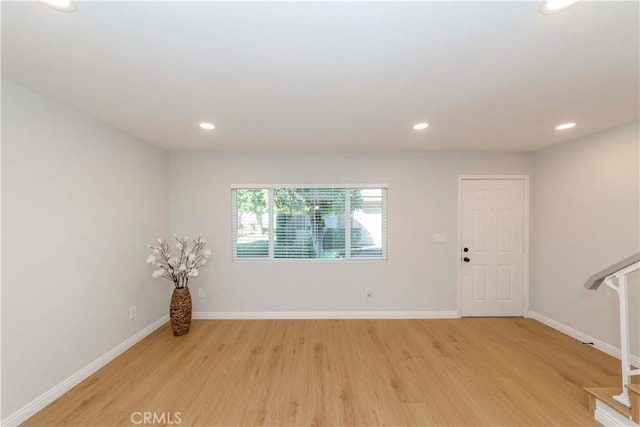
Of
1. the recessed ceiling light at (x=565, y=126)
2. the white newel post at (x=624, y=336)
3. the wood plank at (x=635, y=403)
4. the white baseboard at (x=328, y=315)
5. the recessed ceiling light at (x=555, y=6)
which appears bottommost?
the white baseboard at (x=328, y=315)

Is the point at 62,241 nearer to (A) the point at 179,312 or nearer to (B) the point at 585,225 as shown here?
(A) the point at 179,312

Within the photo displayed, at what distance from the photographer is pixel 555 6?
1088mm

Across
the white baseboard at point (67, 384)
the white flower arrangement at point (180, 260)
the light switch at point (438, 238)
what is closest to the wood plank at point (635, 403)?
the light switch at point (438, 238)

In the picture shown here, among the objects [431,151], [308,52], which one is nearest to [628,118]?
[431,151]

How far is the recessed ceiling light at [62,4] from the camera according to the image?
3.47 feet

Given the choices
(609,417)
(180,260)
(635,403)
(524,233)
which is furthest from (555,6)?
(180,260)

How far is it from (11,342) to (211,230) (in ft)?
6.90

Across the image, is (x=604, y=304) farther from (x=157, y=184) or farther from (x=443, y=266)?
(x=157, y=184)

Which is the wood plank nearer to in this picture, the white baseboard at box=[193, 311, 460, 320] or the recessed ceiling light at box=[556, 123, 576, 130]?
the white baseboard at box=[193, 311, 460, 320]

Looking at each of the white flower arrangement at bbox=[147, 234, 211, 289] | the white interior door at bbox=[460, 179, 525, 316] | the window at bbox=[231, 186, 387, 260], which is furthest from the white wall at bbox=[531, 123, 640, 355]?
the white flower arrangement at bbox=[147, 234, 211, 289]

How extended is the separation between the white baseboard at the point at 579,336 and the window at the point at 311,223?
93.1 inches

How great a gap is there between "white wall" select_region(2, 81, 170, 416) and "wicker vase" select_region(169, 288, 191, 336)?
0.38m

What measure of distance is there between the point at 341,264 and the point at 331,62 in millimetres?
2807

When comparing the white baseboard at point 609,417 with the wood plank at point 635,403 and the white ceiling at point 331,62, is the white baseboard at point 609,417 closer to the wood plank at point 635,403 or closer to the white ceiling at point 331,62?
the wood plank at point 635,403
